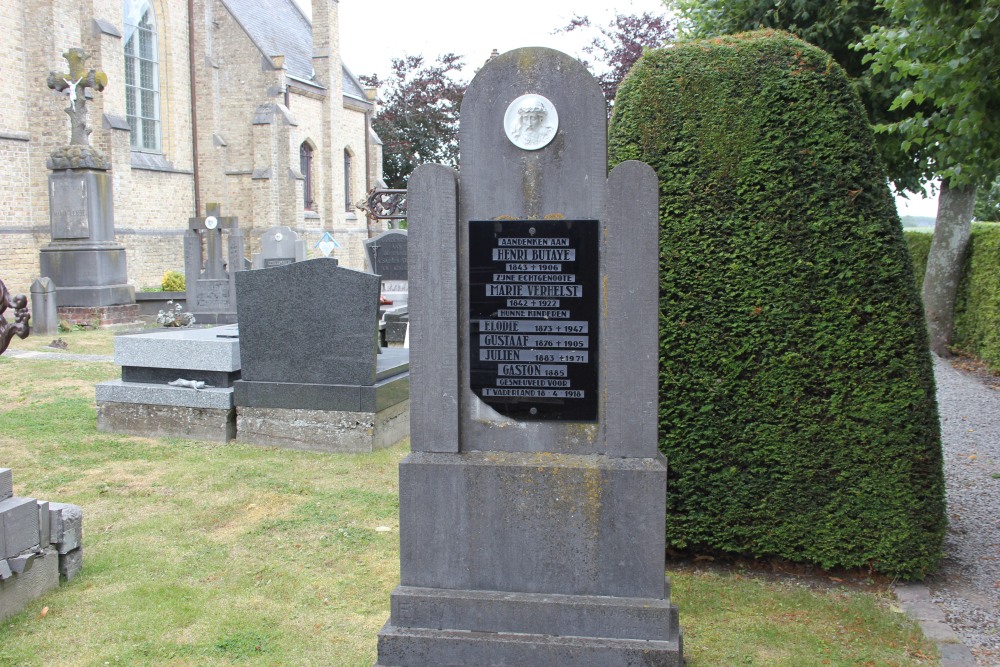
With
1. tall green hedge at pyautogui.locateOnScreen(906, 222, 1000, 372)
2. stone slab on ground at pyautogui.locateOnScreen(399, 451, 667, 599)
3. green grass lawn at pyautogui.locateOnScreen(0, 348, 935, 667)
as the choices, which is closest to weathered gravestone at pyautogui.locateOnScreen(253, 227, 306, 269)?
green grass lawn at pyautogui.locateOnScreen(0, 348, 935, 667)

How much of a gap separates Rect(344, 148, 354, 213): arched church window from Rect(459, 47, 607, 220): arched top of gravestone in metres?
35.9

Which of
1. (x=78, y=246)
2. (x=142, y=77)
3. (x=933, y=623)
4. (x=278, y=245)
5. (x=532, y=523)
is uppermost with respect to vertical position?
(x=142, y=77)

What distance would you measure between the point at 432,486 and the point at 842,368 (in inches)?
105

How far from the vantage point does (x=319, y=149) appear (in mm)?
36562

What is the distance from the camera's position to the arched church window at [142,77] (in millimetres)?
27391

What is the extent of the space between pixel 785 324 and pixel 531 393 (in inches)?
76.9

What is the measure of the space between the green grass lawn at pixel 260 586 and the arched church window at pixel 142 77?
22.9m

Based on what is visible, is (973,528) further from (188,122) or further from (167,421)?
(188,122)

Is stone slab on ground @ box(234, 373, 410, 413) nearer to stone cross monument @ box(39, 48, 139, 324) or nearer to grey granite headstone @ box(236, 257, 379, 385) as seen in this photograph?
grey granite headstone @ box(236, 257, 379, 385)

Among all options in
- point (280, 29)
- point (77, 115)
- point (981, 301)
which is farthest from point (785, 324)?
point (280, 29)

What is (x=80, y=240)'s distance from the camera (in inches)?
722

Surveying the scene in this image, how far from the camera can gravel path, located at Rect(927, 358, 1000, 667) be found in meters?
4.66

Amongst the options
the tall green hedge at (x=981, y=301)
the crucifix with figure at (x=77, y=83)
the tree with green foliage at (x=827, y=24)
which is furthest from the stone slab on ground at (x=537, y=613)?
the crucifix with figure at (x=77, y=83)

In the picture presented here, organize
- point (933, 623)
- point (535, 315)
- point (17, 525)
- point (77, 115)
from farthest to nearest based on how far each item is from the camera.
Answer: point (77, 115) < point (933, 623) < point (17, 525) < point (535, 315)
